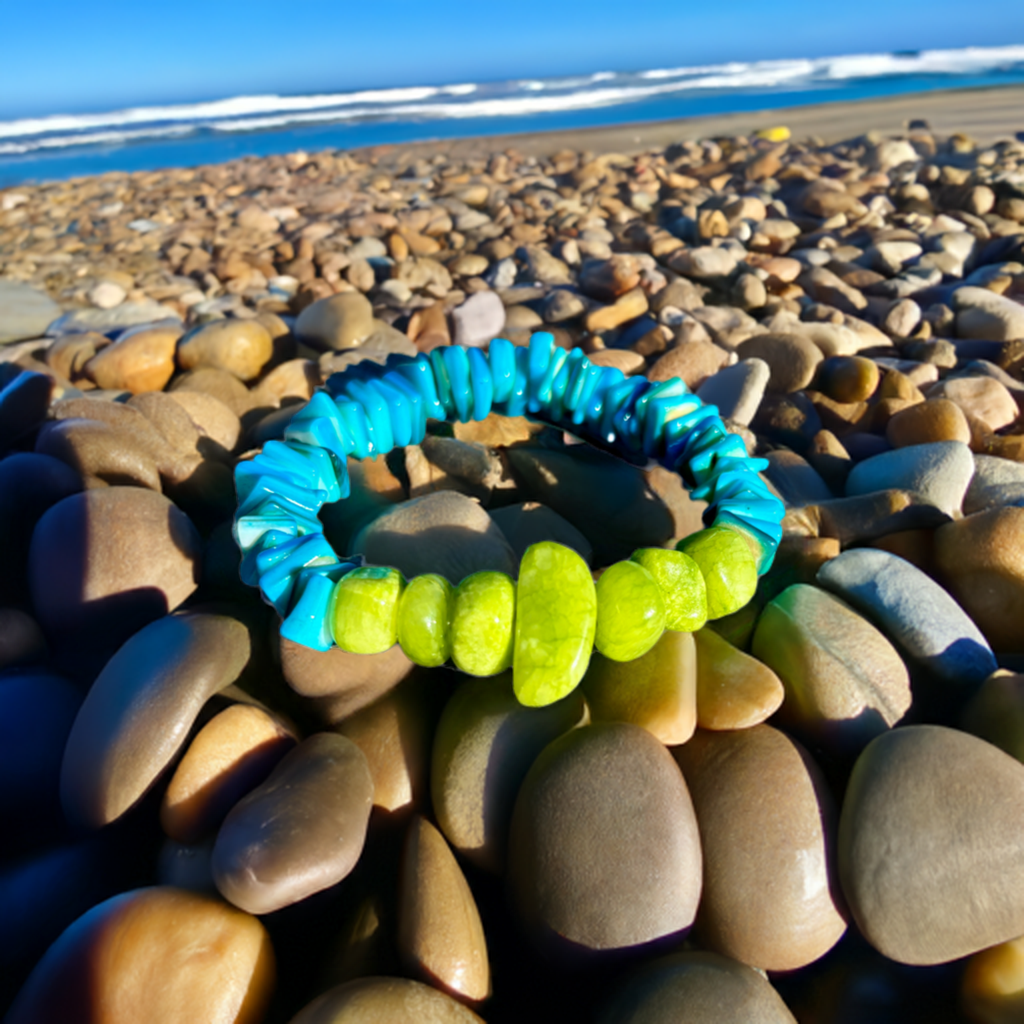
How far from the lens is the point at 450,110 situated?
51.5ft

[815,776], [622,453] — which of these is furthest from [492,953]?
[622,453]

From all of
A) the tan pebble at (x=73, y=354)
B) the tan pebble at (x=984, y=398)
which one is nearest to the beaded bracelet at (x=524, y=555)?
the tan pebble at (x=984, y=398)

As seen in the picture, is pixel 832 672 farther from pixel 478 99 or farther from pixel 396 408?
pixel 478 99

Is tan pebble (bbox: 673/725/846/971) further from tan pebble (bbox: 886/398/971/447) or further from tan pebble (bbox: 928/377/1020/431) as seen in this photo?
tan pebble (bbox: 928/377/1020/431)

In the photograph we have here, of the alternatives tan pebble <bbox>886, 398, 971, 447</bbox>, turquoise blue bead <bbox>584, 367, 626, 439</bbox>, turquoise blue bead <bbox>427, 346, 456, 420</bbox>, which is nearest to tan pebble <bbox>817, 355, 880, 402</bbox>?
tan pebble <bbox>886, 398, 971, 447</bbox>

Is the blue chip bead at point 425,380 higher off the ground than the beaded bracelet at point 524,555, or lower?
higher

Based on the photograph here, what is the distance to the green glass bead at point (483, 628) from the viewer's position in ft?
5.87

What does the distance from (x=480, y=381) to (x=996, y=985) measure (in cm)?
197

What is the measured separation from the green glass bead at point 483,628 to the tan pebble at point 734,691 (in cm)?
47

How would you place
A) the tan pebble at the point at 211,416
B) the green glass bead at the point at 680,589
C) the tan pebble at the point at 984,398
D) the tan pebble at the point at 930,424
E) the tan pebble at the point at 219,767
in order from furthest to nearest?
the tan pebble at the point at 984,398, the tan pebble at the point at 211,416, the tan pebble at the point at 930,424, the green glass bead at the point at 680,589, the tan pebble at the point at 219,767

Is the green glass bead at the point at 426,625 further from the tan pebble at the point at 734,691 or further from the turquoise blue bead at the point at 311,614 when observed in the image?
the tan pebble at the point at 734,691

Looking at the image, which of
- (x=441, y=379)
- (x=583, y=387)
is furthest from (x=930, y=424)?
(x=441, y=379)

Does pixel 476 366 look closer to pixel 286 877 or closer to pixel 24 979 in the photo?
pixel 286 877

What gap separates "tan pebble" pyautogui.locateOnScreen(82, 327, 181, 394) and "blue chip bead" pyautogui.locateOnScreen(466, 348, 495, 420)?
5.43ft
